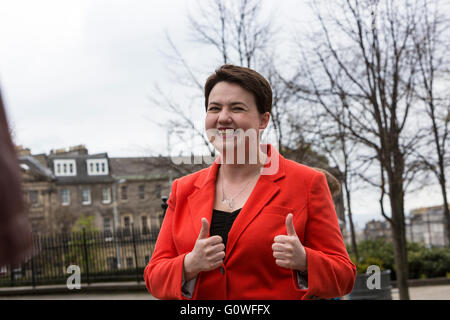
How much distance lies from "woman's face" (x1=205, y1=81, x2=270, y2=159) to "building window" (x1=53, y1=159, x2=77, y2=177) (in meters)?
64.3

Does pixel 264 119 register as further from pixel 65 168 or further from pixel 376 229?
pixel 65 168

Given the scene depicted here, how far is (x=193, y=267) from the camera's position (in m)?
1.93

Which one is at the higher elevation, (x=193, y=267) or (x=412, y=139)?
(x=412, y=139)

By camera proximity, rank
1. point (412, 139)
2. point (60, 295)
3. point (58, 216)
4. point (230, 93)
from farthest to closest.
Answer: point (58, 216) < point (60, 295) < point (412, 139) < point (230, 93)

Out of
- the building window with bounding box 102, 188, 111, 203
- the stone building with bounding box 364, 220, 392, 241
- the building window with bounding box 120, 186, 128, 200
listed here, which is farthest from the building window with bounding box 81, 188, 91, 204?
the stone building with bounding box 364, 220, 392, 241

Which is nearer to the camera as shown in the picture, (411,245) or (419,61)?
(419,61)

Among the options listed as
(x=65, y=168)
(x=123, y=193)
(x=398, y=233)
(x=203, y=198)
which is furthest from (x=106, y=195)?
(x=203, y=198)

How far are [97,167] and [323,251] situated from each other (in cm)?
6630

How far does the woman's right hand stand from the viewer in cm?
187
